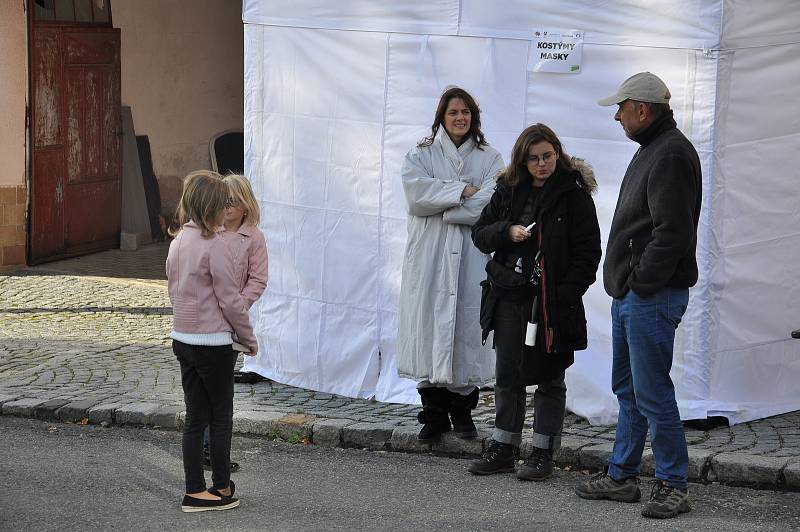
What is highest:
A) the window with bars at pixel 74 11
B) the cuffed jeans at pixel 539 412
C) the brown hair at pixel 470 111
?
the window with bars at pixel 74 11

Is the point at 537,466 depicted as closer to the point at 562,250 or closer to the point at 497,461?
the point at 497,461

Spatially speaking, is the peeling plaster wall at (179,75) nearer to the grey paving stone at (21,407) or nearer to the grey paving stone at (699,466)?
the grey paving stone at (21,407)

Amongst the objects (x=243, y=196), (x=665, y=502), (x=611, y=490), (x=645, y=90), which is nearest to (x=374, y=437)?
(x=611, y=490)

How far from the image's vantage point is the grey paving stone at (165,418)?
7359 millimetres

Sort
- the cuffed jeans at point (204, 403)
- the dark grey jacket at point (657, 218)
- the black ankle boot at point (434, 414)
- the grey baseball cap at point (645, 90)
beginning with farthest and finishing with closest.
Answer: the black ankle boot at point (434, 414) < the cuffed jeans at point (204, 403) < the grey baseball cap at point (645, 90) < the dark grey jacket at point (657, 218)

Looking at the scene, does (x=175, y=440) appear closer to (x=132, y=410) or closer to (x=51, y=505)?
(x=132, y=410)

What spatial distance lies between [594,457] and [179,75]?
9.70 m

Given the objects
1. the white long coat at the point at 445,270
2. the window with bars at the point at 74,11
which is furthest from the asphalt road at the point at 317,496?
the window with bars at the point at 74,11

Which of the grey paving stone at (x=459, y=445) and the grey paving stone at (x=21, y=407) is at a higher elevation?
the grey paving stone at (x=459, y=445)

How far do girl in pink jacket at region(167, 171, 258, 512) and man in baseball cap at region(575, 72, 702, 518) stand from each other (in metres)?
1.73

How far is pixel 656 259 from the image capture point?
211 inches

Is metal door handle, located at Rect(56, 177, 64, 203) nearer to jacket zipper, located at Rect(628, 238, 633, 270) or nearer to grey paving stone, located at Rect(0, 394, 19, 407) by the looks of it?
grey paving stone, located at Rect(0, 394, 19, 407)

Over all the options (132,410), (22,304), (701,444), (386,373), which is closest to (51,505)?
(132,410)

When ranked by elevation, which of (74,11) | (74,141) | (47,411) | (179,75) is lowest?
(47,411)
